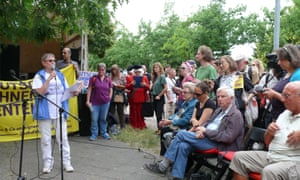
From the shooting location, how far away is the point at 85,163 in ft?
20.2

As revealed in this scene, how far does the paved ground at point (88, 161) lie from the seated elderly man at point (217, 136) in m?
0.66

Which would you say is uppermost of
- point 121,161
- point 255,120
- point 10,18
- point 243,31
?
point 243,31

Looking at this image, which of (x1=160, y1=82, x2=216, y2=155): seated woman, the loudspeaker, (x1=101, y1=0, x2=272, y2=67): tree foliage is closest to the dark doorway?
the loudspeaker

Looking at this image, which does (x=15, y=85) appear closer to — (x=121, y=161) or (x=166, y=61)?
(x=121, y=161)

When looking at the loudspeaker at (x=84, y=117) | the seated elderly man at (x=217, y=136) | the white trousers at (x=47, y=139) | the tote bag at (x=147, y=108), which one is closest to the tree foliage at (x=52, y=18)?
the white trousers at (x=47, y=139)

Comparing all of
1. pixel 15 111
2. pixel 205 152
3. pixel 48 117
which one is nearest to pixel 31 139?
pixel 15 111

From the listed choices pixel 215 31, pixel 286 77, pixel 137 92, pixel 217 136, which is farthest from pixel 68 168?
pixel 215 31

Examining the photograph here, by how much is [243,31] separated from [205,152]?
58.0 feet

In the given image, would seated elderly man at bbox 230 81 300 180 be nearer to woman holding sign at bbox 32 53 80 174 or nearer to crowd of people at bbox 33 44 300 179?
crowd of people at bbox 33 44 300 179

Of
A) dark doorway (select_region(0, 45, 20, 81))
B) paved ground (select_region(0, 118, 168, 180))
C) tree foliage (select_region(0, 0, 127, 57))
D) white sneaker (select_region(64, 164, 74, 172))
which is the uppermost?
tree foliage (select_region(0, 0, 127, 57))

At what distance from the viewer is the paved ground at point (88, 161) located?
5.43 m

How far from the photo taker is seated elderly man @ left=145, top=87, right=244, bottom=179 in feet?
15.3

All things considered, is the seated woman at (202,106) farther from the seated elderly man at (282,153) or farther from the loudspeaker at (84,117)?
the loudspeaker at (84,117)

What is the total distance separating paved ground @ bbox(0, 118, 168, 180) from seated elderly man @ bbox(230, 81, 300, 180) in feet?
5.72
